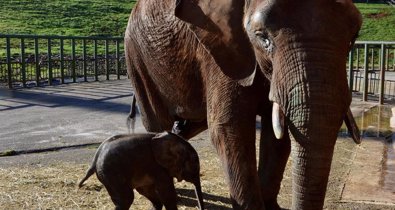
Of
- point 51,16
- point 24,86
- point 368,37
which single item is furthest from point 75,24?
point 24,86

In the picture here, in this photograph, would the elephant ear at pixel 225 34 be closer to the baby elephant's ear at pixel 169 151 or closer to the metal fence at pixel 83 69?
the baby elephant's ear at pixel 169 151

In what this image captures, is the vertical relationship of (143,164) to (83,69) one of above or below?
above

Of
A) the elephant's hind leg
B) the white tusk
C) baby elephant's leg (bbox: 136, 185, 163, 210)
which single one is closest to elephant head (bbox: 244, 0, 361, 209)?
the white tusk

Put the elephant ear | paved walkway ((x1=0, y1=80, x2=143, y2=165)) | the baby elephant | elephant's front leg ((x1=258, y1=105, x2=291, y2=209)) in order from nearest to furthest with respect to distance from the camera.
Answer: the elephant ear, the baby elephant, elephant's front leg ((x1=258, y1=105, x2=291, y2=209)), paved walkway ((x1=0, y1=80, x2=143, y2=165))

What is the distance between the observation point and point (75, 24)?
37094 mm

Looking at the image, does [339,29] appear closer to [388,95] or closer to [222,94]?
[222,94]

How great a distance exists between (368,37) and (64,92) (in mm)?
26180

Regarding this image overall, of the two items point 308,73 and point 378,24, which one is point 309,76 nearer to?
point 308,73

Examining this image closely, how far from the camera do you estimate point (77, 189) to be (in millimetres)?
5223

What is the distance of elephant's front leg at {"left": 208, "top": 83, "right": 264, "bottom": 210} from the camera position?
11.1 ft

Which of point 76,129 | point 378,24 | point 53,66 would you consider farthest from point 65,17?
point 76,129

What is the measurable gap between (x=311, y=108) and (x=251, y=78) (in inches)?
24.8

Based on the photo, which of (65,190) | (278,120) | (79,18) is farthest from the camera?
(79,18)

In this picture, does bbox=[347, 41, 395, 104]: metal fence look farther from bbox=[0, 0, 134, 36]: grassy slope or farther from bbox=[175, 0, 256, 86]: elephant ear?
bbox=[0, 0, 134, 36]: grassy slope
